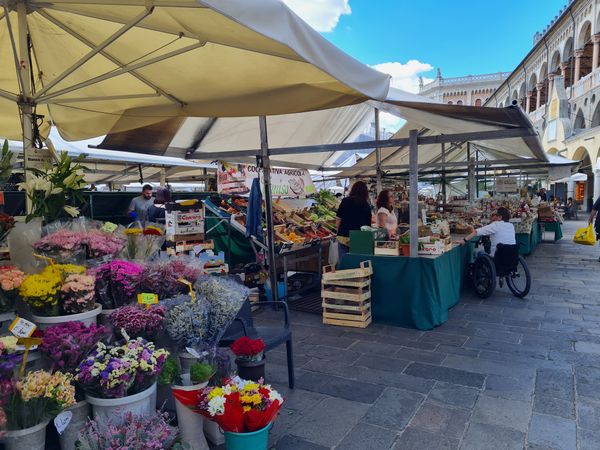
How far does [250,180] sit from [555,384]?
14.5ft

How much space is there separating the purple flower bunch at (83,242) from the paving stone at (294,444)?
159cm

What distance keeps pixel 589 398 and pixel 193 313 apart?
3.01 m

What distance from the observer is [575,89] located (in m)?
28.2

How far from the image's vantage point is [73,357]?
1.88 metres

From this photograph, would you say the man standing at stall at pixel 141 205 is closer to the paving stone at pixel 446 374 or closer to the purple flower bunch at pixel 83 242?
the purple flower bunch at pixel 83 242

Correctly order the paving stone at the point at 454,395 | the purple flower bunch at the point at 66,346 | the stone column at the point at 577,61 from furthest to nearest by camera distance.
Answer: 1. the stone column at the point at 577,61
2. the paving stone at the point at 454,395
3. the purple flower bunch at the point at 66,346

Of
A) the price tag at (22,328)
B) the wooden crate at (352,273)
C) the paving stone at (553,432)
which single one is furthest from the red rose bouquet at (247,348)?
the wooden crate at (352,273)

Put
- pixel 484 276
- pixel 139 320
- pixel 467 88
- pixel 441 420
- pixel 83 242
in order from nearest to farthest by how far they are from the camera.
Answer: pixel 139 320
pixel 83 242
pixel 441 420
pixel 484 276
pixel 467 88

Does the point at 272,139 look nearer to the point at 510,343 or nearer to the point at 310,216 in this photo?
the point at 310,216

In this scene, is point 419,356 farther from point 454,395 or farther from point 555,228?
point 555,228

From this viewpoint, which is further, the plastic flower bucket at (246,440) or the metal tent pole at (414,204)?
the metal tent pole at (414,204)

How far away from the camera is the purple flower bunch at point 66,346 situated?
6.15 feet

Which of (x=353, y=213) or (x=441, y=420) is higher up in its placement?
(x=353, y=213)

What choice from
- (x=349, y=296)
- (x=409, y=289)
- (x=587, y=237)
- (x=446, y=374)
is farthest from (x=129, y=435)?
(x=587, y=237)
